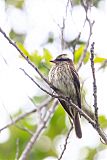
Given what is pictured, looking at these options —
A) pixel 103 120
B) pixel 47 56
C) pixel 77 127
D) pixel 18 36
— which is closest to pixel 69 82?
pixel 77 127

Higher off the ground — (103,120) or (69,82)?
(69,82)

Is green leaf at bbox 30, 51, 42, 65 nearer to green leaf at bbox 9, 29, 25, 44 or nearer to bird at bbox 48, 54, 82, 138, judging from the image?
bird at bbox 48, 54, 82, 138

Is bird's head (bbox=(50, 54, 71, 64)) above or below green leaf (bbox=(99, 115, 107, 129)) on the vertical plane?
above

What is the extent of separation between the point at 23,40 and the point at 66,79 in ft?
7.99

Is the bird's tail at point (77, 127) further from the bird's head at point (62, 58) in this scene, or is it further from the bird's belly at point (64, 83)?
the bird's head at point (62, 58)

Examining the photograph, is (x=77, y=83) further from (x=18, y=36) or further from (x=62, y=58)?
(x=18, y=36)

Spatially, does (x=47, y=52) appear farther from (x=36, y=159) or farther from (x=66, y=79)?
(x=36, y=159)

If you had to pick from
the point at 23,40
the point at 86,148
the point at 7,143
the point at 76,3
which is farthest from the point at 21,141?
the point at 76,3

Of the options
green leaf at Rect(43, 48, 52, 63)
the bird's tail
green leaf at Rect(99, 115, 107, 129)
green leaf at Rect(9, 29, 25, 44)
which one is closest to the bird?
the bird's tail

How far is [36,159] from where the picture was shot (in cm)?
646

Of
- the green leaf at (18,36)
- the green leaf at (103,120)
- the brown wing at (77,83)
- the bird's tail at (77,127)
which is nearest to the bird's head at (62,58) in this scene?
the brown wing at (77,83)

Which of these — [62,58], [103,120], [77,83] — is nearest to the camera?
[77,83]

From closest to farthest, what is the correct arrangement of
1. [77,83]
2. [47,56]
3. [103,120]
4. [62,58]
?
[77,83]
[62,58]
[47,56]
[103,120]

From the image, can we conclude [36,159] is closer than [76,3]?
Yes
